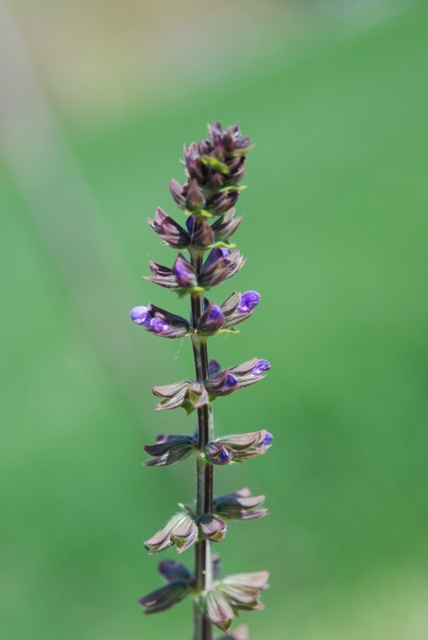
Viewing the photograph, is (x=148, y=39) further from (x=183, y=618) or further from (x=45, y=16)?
(x=183, y=618)

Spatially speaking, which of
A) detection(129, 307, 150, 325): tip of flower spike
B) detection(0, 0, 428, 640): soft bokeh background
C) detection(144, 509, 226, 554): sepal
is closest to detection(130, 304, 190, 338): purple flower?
detection(129, 307, 150, 325): tip of flower spike

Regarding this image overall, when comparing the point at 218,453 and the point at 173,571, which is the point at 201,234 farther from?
the point at 173,571

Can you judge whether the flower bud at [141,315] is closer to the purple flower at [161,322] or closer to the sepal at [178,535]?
the purple flower at [161,322]

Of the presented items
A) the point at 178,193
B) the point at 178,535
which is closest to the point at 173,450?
the point at 178,535

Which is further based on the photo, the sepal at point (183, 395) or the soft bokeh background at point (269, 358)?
the soft bokeh background at point (269, 358)

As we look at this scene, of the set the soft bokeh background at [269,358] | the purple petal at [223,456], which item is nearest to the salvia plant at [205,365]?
the purple petal at [223,456]

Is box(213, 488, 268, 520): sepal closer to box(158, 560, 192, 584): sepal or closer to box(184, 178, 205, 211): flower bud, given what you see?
box(158, 560, 192, 584): sepal
